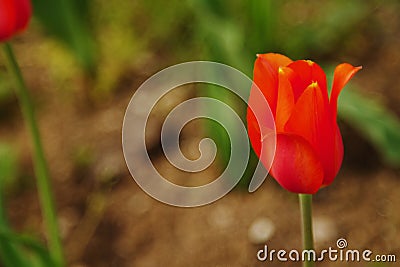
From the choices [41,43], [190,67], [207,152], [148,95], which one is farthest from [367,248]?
[41,43]

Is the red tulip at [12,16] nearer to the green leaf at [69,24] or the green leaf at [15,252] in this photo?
the green leaf at [15,252]

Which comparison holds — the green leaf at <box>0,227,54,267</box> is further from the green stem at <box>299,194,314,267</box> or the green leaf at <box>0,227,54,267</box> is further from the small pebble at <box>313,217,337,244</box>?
the small pebble at <box>313,217,337,244</box>

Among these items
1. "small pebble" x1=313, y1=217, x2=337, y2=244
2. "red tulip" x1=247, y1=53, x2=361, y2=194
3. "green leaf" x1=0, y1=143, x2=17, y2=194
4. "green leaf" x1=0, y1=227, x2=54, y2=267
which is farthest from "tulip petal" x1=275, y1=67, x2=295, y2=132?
"green leaf" x1=0, y1=143, x2=17, y2=194

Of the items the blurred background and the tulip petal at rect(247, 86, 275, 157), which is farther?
the blurred background

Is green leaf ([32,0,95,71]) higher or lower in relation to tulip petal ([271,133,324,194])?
higher

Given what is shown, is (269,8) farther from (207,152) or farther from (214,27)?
(207,152)

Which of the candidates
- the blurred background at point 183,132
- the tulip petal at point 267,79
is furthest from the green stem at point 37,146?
the tulip petal at point 267,79

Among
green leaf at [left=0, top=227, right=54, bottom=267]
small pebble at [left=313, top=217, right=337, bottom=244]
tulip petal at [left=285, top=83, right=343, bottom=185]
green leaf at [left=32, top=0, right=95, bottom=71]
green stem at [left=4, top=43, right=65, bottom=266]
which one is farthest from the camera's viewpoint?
green leaf at [left=32, top=0, right=95, bottom=71]
